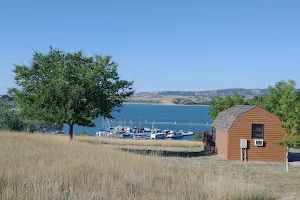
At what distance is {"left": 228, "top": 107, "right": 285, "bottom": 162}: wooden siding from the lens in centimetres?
2497

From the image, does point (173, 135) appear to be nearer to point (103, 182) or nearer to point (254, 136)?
point (254, 136)

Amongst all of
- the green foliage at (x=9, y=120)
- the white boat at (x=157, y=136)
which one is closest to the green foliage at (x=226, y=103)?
the green foliage at (x=9, y=120)

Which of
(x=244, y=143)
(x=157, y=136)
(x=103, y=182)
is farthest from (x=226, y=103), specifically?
(x=157, y=136)

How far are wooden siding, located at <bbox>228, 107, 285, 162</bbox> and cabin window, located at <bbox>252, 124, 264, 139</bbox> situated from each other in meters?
0.21

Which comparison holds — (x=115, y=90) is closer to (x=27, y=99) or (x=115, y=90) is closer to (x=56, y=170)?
(x=27, y=99)

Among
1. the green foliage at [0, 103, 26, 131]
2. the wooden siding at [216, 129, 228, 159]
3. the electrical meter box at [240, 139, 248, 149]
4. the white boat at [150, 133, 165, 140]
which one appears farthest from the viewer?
the white boat at [150, 133, 165, 140]

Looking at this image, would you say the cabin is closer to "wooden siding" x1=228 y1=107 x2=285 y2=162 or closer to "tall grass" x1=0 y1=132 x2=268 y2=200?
"wooden siding" x1=228 y1=107 x2=285 y2=162

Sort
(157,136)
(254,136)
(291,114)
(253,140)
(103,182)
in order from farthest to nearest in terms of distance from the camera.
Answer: (157,136), (254,136), (253,140), (291,114), (103,182)

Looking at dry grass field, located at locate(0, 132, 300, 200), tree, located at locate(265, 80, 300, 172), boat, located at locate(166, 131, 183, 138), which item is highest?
tree, located at locate(265, 80, 300, 172)

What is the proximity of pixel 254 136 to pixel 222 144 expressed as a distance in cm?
247

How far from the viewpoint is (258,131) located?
82.8 ft

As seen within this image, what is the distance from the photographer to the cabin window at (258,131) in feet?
82.4

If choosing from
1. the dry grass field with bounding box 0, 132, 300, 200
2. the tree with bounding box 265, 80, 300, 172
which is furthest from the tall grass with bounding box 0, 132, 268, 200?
the tree with bounding box 265, 80, 300, 172

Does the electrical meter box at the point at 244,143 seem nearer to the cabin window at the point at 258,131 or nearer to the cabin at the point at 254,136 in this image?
the cabin at the point at 254,136
